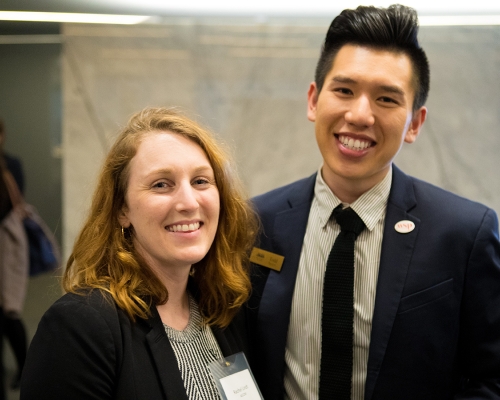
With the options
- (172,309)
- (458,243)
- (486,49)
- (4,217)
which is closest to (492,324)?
(458,243)

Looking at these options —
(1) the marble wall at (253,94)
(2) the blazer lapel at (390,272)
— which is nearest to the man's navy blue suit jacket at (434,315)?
(2) the blazer lapel at (390,272)

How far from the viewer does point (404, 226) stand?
2211 mm

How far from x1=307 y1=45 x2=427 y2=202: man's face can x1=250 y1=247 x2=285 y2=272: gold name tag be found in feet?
1.30

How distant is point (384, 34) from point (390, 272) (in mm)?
882

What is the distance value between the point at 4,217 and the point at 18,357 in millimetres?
1007

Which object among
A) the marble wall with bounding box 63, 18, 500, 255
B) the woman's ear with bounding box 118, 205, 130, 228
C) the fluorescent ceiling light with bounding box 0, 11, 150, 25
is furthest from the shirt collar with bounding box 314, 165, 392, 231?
the fluorescent ceiling light with bounding box 0, 11, 150, 25

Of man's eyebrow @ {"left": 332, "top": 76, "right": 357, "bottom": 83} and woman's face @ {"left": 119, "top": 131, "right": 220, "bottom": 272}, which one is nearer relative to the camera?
woman's face @ {"left": 119, "top": 131, "right": 220, "bottom": 272}

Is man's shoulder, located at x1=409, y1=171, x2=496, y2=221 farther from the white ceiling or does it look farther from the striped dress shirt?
the white ceiling

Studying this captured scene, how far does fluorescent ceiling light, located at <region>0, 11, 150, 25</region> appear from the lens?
3.91 metres

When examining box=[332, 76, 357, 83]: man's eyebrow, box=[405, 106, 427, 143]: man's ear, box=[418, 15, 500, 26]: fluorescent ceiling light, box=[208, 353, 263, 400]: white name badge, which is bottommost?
box=[208, 353, 263, 400]: white name badge

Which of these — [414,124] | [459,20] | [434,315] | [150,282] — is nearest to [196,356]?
[150,282]

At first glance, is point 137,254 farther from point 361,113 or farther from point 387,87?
point 387,87

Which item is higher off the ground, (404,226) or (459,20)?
(459,20)

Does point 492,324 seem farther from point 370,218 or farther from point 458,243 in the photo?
point 370,218
